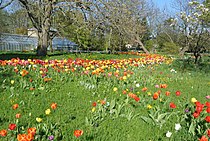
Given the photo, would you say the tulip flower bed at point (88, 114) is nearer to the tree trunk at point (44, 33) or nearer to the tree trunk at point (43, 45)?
the tree trunk at point (44, 33)

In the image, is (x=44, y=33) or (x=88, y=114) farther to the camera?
(x=44, y=33)

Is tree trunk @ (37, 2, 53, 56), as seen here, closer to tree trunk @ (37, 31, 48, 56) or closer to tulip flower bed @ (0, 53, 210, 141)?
tree trunk @ (37, 31, 48, 56)

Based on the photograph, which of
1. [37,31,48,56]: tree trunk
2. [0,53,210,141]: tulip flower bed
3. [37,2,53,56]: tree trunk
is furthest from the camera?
[37,31,48,56]: tree trunk

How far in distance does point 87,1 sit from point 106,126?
1033cm

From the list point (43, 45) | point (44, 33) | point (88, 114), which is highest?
point (44, 33)

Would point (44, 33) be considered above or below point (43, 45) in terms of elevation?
above

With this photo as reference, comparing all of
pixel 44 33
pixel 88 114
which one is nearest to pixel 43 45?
pixel 44 33

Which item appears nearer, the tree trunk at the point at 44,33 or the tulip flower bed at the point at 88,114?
the tulip flower bed at the point at 88,114

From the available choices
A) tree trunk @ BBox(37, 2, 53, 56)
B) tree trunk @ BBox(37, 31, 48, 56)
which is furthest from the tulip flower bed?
tree trunk @ BBox(37, 31, 48, 56)

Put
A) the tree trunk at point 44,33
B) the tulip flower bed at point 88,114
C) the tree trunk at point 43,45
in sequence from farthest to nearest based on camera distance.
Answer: the tree trunk at point 43,45 → the tree trunk at point 44,33 → the tulip flower bed at point 88,114

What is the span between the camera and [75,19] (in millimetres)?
11711

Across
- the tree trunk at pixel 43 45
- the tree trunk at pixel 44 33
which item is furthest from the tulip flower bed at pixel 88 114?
the tree trunk at pixel 43 45

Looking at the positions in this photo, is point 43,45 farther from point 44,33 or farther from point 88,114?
point 88,114

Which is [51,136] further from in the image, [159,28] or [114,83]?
[159,28]
